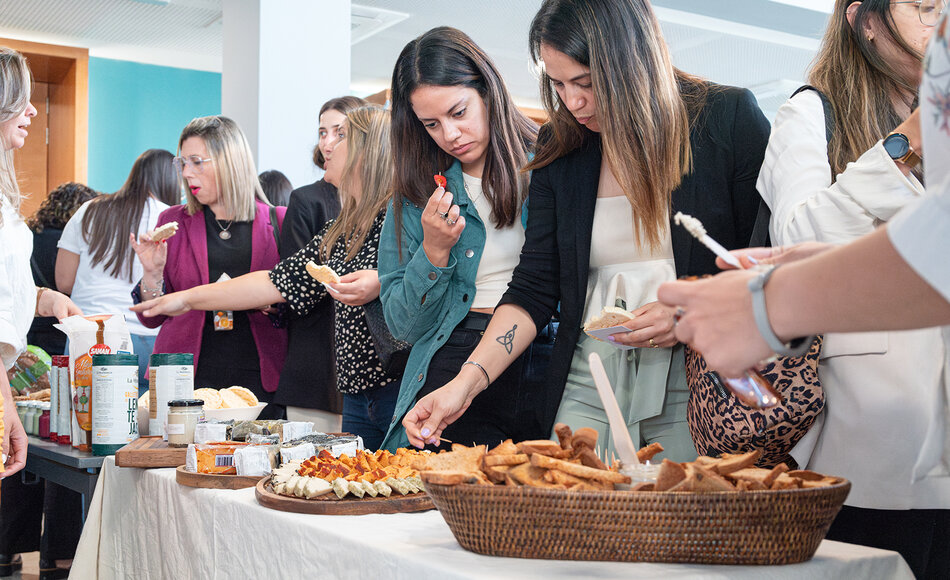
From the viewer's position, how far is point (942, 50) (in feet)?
2.27

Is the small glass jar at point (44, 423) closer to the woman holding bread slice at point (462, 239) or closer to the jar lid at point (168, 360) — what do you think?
the jar lid at point (168, 360)

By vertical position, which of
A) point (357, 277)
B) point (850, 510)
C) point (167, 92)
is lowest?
point (850, 510)

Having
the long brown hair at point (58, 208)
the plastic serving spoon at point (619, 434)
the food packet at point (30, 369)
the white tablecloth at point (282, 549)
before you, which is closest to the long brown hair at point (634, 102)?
the plastic serving spoon at point (619, 434)

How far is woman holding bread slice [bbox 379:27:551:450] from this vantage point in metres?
1.86

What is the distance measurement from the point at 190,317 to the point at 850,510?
2.35m

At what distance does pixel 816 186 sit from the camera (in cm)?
130

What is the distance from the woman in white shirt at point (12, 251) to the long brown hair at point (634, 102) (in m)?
1.30

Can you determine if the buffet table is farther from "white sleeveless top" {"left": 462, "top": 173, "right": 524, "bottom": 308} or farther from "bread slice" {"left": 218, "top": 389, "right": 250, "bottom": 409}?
"white sleeveless top" {"left": 462, "top": 173, "right": 524, "bottom": 308}

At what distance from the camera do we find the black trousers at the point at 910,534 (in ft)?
3.96

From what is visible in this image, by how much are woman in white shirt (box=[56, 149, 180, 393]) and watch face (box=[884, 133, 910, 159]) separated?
3.24 m

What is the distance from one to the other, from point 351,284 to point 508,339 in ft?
2.20

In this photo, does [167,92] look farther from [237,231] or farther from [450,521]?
[450,521]

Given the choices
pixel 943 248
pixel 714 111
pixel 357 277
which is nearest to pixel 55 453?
pixel 357 277

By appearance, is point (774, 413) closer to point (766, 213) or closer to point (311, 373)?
point (766, 213)
